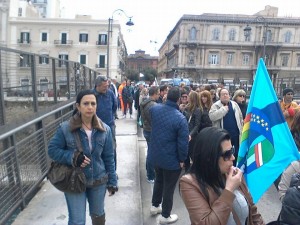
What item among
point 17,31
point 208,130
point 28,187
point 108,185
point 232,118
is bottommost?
point 28,187

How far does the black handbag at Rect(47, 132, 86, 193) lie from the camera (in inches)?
108

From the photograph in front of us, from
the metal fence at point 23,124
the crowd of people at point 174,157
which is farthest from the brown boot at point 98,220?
the metal fence at point 23,124

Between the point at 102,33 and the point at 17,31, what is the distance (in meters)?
14.0

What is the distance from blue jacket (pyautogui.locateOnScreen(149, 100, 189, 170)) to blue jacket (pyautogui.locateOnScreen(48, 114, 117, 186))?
3.18ft

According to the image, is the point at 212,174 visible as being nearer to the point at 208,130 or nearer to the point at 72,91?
the point at 208,130

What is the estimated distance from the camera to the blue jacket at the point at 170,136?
12.3ft

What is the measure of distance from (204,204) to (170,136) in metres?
1.99

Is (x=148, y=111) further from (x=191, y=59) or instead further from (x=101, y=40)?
(x=191, y=59)

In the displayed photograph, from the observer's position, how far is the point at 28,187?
13.3 feet

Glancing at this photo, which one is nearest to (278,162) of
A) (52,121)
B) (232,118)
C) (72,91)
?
(232,118)

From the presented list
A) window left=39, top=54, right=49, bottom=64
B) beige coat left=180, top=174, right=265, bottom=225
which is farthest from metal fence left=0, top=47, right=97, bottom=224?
beige coat left=180, top=174, right=265, bottom=225

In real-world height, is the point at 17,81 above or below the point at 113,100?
above

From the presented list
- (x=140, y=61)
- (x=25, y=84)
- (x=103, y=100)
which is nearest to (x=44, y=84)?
(x=25, y=84)

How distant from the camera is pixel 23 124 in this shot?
3.89 m
